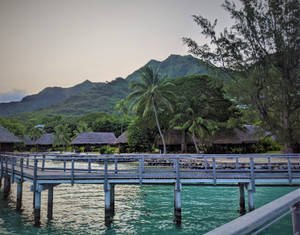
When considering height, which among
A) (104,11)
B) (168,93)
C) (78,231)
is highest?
(104,11)

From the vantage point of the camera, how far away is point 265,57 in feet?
68.5

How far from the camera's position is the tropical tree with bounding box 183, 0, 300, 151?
19875 mm

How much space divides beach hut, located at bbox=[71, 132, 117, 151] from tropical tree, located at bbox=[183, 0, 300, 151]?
129 ft

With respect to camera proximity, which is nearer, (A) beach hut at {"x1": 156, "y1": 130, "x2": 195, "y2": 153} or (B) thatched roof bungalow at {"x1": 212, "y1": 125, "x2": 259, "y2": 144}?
(B) thatched roof bungalow at {"x1": 212, "y1": 125, "x2": 259, "y2": 144}

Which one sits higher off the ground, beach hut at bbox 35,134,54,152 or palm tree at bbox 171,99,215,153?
palm tree at bbox 171,99,215,153

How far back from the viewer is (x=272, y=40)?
67.8 feet

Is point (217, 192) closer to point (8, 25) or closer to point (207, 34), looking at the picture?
point (207, 34)

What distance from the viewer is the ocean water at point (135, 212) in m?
11.4

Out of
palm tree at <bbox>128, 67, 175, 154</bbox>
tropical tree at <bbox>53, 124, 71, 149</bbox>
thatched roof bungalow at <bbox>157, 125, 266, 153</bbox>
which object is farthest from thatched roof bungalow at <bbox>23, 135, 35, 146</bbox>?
palm tree at <bbox>128, 67, 175, 154</bbox>

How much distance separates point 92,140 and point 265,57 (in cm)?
4390

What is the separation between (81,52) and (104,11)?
6359mm

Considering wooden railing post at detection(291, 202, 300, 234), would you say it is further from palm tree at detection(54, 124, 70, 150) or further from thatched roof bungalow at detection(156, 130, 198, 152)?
palm tree at detection(54, 124, 70, 150)

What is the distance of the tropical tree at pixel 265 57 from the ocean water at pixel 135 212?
651 cm

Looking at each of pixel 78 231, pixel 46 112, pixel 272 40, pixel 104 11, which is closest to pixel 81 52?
pixel 104 11
